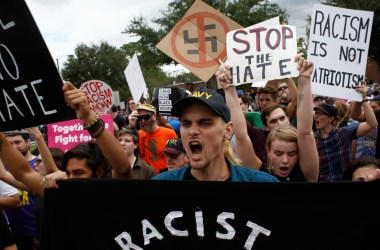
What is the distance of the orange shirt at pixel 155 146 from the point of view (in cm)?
596

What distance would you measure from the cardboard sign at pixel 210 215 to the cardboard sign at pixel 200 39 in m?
2.80

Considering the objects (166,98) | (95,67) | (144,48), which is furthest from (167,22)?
(166,98)

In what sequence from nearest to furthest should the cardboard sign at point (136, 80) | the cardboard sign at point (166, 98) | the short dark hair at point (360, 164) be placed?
1. the short dark hair at point (360, 164)
2. the cardboard sign at point (136, 80)
3. the cardboard sign at point (166, 98)

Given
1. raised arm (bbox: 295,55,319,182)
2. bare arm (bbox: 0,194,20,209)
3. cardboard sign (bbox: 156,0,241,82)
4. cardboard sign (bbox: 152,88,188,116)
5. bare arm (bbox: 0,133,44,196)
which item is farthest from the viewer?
cardboard sign (bbox: 152,88,188,116)

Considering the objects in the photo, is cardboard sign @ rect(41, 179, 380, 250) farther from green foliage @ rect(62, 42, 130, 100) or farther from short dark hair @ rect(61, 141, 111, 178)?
green foliage @ rect(62, 42, 130, 100)

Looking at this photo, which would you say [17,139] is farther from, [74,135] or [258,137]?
[258,137]

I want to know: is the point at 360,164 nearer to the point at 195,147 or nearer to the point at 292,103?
the point at 195,147

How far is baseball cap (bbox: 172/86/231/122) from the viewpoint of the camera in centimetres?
251

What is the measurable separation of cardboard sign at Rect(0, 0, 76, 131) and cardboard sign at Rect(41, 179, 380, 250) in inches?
19.4

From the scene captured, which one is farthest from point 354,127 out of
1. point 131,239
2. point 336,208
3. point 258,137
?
point 131,239

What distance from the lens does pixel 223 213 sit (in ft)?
7.18

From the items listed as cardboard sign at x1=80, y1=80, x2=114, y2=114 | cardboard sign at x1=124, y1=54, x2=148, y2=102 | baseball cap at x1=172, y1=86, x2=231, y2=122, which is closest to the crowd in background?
baseball cap at x1=172, y1=86, x2=231, y2=122

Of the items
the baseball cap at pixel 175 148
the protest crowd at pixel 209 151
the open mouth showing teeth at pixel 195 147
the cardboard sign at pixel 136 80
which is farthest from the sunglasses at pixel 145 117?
the open mouth showing teeth at pixel 195 147

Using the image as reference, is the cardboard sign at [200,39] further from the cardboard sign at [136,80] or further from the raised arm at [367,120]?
the cardboard sign at [136,80]
